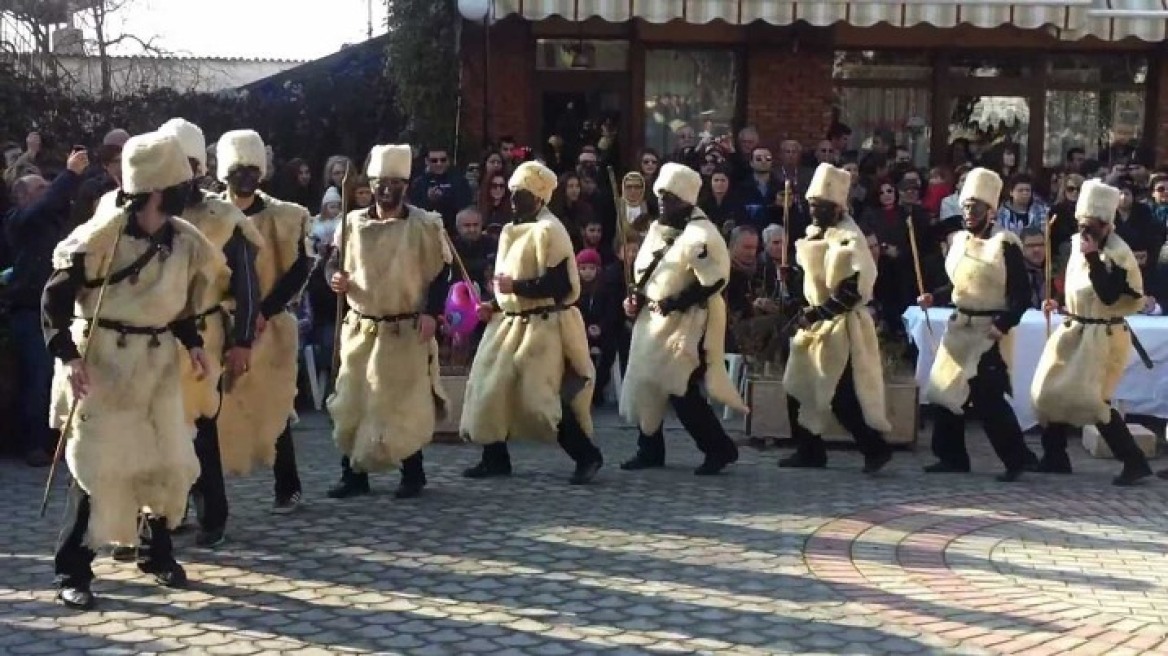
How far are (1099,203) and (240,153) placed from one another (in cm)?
491

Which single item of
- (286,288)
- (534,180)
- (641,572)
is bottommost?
(641,572)

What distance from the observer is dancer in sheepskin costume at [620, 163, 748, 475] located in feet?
28.8

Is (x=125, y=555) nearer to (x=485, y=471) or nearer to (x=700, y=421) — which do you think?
(x=485, y=471)

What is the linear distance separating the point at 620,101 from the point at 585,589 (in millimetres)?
9659

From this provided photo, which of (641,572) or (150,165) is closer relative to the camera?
(150,165)

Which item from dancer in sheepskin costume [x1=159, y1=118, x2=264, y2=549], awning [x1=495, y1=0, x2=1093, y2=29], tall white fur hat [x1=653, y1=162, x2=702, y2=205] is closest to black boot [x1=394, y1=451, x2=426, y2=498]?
dancer in sheepskin costume [x1=159, y1=118, x2=264, y2=549]

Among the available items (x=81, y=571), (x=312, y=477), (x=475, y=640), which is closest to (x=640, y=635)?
(x=475, y=640)

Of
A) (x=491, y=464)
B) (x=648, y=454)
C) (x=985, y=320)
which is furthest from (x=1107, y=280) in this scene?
(x=491, y=464)

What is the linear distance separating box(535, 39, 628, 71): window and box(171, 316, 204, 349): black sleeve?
9237 millimetres

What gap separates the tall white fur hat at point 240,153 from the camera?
24.3ft

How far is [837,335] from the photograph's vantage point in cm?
904

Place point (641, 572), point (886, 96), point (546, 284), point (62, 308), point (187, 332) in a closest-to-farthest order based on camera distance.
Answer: point (62, 308) → point (187, 332) → point (641, 572) → point (546, 284) → point (886, 96)

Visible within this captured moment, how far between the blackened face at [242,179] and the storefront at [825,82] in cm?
743

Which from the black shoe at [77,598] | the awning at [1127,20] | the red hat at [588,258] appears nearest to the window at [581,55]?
the red hat at [588,258]
